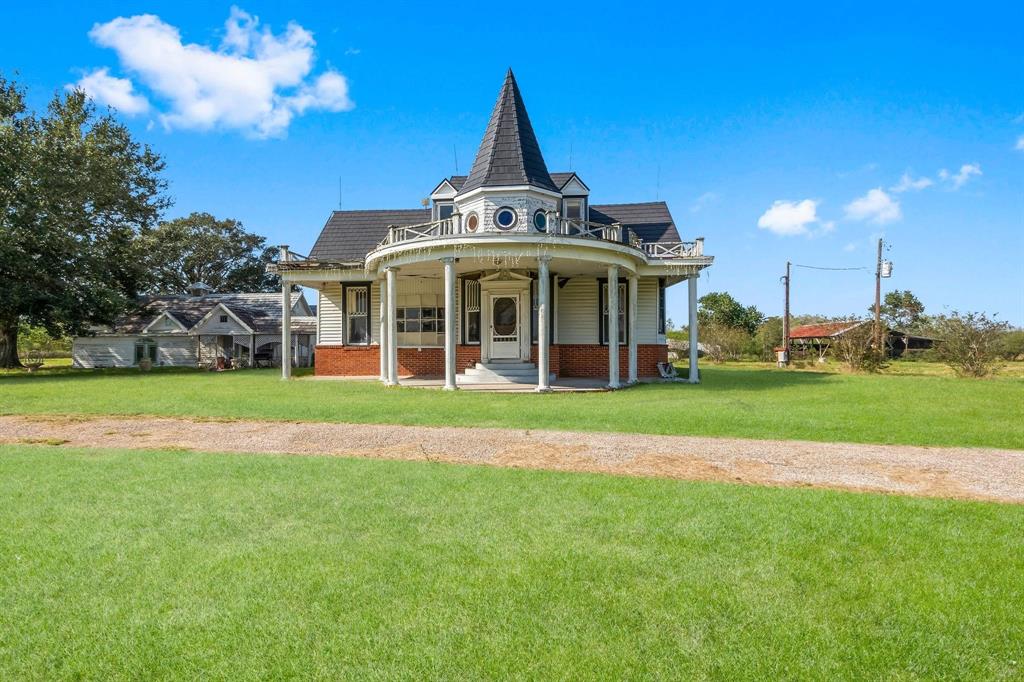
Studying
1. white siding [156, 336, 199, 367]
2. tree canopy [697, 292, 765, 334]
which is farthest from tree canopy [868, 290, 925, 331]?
white siding [156, 336, 199, 367]

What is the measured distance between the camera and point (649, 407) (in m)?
11.5

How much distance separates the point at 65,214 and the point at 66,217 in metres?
0.15

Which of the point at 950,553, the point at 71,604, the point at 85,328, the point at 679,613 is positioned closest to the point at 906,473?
the point at 950,553

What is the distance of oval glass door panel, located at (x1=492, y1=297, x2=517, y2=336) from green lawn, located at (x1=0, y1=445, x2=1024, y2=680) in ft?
44.3

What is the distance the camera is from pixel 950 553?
3871 mm

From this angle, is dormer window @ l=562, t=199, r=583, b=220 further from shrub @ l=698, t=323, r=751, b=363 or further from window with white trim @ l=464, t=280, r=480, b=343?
shrub @ l=698, t=323, r=751, b=363

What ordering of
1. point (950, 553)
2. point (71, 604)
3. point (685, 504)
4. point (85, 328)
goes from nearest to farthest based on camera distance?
point (71, 604) → point (950, 553) → point (685, 504) → point (85, 328)

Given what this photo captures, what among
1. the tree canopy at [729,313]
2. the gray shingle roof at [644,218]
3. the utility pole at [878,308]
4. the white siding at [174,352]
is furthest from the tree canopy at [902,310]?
the white siding at [174,352]

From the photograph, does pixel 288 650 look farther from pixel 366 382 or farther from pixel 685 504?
pixel 366 382

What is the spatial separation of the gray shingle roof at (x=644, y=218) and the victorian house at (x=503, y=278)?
0.18ft

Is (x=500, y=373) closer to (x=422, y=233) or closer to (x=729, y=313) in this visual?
(x=422, y=233)

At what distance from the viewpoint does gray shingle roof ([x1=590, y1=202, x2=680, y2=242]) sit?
69.7 feet

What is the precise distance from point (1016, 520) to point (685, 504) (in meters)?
2.62

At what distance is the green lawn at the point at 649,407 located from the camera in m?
9.12
